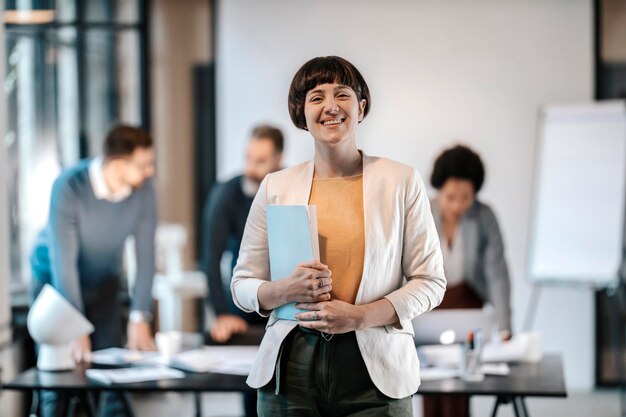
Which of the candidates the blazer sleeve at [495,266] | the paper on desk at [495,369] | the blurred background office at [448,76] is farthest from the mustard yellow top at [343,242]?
the blurred background office at [448,76]

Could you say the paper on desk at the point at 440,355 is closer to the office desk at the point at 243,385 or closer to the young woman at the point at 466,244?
the office desk at the point at 243,385

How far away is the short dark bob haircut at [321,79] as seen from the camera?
5.86ft

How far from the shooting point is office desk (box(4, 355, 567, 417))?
295cm

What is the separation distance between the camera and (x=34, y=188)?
5152 millimetres

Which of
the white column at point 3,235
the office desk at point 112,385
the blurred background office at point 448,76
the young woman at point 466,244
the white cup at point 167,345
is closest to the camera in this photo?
the office desk at point 112,385

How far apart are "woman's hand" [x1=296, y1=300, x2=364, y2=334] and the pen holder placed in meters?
1.44

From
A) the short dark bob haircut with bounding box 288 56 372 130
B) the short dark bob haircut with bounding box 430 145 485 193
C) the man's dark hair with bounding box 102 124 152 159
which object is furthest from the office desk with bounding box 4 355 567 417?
the short dark bob haircut with bounding box 288 56 372 130

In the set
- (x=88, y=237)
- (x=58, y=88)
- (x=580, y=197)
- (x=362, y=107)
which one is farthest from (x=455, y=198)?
(x=58, y=88)

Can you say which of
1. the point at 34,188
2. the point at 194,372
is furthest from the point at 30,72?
the point at 194,372

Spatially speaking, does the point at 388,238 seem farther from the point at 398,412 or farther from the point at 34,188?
the point at 34,188

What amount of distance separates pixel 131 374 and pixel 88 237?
0.75 metres

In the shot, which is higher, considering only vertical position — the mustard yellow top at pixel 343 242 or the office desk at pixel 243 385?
the mustard yellow top at pixel 343 242

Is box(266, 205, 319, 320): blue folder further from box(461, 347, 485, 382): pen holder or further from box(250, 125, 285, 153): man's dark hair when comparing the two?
box(250, 125, 285, 153): man's dark hair

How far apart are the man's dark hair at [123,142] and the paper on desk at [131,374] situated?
2.98 feet
